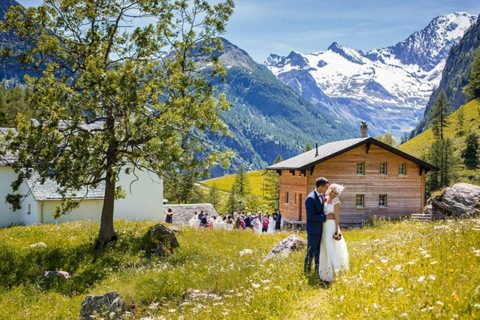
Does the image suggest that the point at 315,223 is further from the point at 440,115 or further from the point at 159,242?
the point at 440,115

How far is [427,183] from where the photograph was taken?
90.3 meters

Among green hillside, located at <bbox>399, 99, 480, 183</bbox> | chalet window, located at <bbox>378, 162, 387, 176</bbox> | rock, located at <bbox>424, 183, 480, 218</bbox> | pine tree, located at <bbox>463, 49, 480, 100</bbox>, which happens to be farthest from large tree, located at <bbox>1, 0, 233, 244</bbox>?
pine tree, located at <bbox>463, 49, 480, 100</bbox>

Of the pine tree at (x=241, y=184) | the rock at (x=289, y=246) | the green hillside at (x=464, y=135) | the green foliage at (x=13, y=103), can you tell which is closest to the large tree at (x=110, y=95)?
the rock at (x=289, y=246)

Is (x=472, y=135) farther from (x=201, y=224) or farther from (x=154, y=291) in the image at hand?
(x=154, y=291)

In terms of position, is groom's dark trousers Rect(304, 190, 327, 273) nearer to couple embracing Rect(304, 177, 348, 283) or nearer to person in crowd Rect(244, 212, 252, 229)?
couple embracing Rect(304, 177, 348, 283)

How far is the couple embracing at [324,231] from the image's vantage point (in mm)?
11870

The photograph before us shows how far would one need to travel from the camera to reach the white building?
41219 millimetres

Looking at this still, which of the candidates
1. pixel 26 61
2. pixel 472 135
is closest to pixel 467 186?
pixel 26 61

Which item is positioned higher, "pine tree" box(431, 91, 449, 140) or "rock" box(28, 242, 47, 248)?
"pine tree" box(431, 91, 449, 140)

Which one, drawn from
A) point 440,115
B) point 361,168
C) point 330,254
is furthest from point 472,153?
point 330,254

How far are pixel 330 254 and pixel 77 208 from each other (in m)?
33.6

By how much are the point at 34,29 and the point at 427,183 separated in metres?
79.8

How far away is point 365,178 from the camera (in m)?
52.2

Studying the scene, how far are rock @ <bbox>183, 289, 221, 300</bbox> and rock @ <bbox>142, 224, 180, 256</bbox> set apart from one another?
9.19 metres
